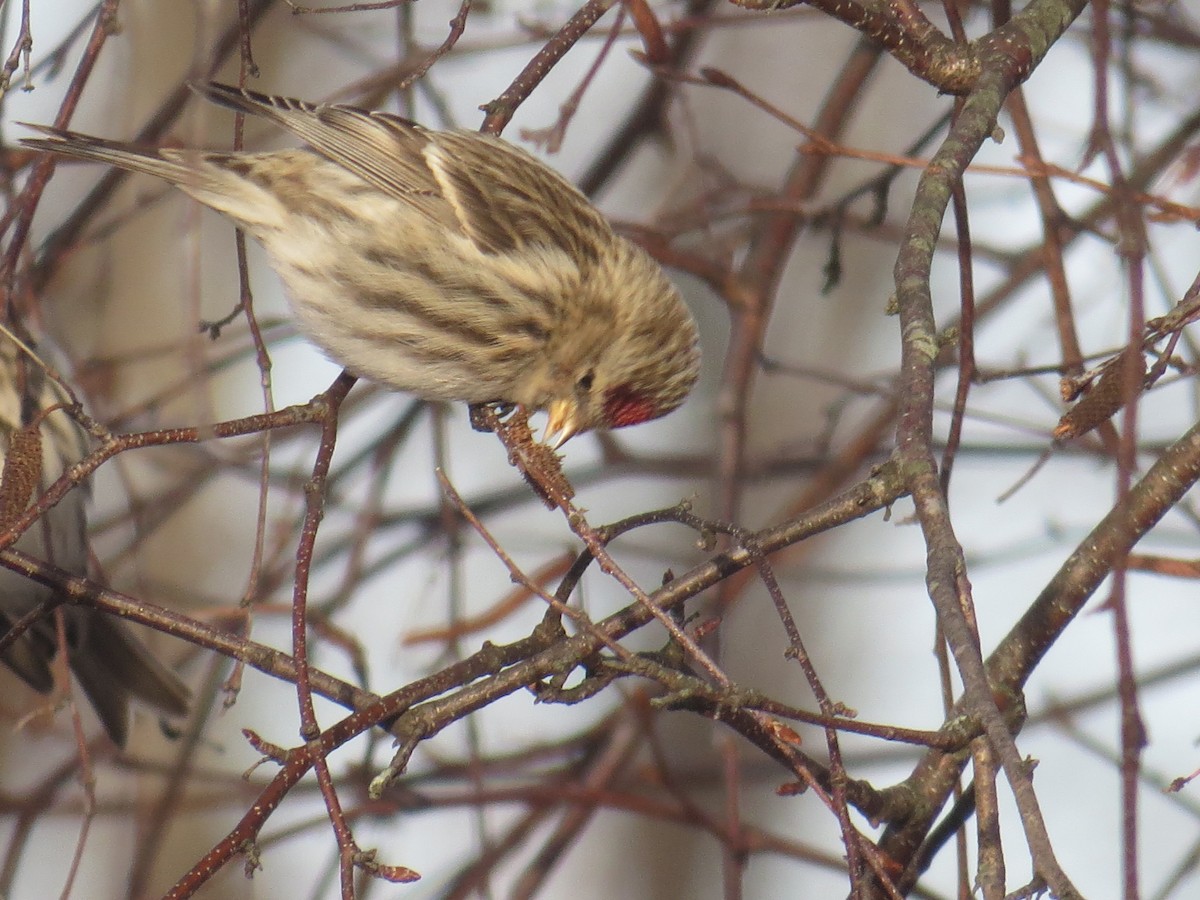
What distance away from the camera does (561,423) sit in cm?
253

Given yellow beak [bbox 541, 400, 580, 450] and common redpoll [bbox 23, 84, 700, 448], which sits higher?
common redpoll [bbox 23, 84, 700, 448]

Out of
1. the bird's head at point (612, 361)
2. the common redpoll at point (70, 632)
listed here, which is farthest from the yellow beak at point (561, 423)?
the common redpoll at point (70, 632)

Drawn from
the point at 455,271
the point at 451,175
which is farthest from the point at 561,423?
the point at 451,175

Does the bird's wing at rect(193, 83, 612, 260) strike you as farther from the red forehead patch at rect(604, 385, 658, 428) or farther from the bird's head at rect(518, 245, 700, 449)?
the red forehead patch at rect(604, 385, 658, 428)

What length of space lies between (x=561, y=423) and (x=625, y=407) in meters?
0.12

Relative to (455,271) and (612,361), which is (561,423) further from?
(455,271)

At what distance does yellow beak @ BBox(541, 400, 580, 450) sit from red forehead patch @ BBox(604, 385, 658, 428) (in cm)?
7

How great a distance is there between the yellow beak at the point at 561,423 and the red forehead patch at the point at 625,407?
0.07 m

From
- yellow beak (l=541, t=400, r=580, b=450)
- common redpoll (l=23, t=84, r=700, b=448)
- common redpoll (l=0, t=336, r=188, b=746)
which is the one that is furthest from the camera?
common redpoll (l=0, t=336, r=188, b=746)

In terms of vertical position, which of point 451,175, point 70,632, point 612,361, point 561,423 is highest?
point 451,175

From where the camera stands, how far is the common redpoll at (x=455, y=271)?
2400mm

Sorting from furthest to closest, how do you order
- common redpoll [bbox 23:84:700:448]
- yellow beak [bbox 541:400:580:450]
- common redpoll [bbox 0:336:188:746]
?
common redpoll [bbox 0:336:188:746], yellow beak [bbox 541:400:580:450], common redpoll [bbox 23:84:700:448]

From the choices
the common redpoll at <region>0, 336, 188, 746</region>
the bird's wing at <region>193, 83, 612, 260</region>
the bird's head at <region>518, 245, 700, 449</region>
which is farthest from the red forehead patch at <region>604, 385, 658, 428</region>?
the common redpoll at <region>0, 336, 188, 746</region>

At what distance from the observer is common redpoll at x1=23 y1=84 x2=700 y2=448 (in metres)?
2.40
